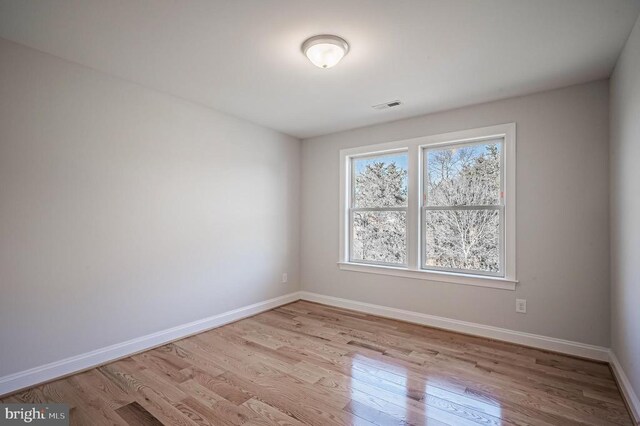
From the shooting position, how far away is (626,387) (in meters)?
2.23

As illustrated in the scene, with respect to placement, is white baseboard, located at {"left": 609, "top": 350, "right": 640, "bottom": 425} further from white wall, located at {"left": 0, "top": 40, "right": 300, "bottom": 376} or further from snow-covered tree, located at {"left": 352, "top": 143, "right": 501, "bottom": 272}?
white wall, located at {"left": 0, "top": 40, "right": 300, "bottom": 376}

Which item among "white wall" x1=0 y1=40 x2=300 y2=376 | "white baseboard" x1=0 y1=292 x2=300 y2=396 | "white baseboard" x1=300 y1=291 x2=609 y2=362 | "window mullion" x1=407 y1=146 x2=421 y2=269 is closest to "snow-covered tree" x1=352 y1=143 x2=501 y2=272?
"window mullion" x1=407 y1=146 x2=421 y2=269

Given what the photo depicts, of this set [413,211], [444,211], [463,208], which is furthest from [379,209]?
[463,208]

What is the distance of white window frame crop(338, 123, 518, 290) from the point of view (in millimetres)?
3285

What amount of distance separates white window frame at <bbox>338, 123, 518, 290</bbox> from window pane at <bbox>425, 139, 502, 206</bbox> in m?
0.08

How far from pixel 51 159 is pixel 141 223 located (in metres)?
0.86

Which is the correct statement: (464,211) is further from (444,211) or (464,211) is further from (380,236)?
(380,236)

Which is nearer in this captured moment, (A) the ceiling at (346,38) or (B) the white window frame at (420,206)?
(A) the ceiling at (346,38)

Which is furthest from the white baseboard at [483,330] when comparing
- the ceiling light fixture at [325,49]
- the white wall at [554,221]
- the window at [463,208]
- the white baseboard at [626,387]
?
the ceiling light fixture at [325,49]

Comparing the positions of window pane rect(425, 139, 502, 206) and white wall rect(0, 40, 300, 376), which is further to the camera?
window pane rect(425, 139, 502, 206)

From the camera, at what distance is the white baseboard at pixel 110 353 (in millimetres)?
2330

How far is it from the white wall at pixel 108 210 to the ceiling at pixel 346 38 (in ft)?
1.01

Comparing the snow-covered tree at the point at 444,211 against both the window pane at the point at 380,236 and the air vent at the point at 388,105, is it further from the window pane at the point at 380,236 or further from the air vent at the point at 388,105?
the air vent at the point at 388,105

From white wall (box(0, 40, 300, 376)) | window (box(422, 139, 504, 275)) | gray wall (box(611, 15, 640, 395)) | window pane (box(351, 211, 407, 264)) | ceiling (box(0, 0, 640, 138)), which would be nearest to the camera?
ceiling (box(0, 0, 640, 138))
